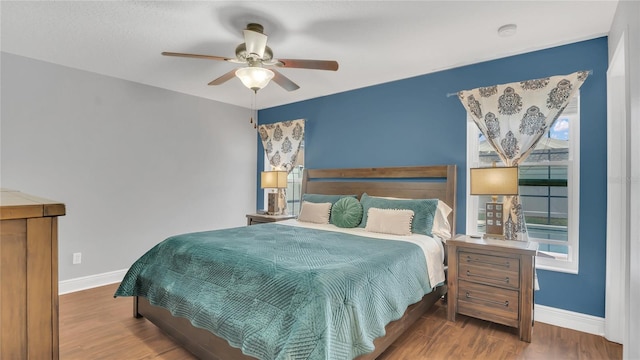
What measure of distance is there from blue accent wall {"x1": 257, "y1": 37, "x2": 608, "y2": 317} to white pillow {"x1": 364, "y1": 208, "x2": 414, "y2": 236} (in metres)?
0.70

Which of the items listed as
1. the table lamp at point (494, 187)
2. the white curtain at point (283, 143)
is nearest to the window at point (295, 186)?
the white curtain at point (283, 143)

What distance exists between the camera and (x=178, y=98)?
4.53 meters

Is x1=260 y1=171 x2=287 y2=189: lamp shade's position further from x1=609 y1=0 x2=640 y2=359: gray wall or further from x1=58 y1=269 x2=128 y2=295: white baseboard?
x1=609 y1=0 x2=640 y2=359: gray wall

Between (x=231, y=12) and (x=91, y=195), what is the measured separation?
2865 millimetres

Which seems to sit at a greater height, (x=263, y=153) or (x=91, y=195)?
(x=263, y=153)

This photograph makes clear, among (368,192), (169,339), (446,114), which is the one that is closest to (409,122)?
(446,114)

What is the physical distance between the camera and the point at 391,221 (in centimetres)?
317

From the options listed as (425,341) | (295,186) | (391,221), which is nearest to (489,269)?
(425,341)

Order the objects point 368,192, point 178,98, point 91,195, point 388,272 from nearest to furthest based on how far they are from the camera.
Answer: point 388,272, point 91,195, point 368,192, point 178,98

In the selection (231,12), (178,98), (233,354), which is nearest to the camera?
(233,354)

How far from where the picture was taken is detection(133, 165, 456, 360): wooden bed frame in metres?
2.11

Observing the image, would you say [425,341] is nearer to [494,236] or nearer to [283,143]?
[494,236]

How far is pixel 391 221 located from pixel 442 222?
1.85 feet

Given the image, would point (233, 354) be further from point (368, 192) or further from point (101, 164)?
point (101, 164)
